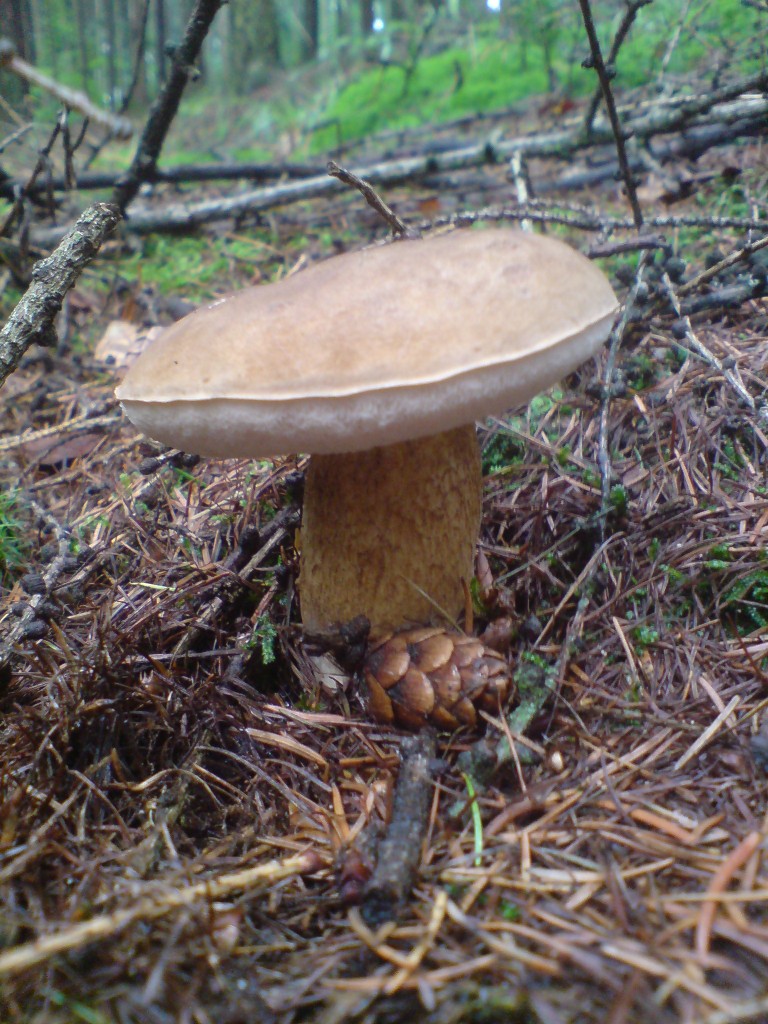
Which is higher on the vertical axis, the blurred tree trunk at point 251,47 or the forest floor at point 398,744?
the blurred tree trunk at point 251,47

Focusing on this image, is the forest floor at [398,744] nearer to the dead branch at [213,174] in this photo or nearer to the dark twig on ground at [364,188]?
the dark twig on ground at [364,188]

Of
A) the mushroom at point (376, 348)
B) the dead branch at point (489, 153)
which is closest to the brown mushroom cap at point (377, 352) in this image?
the mushroom at point (376, 348)

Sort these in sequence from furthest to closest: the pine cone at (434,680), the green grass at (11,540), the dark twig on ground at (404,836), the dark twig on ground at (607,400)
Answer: the green grass at (11,540)
the dark twig on ground at (607,400)
the pine cone at (434,680)
the dark twig on ground at (404,836)

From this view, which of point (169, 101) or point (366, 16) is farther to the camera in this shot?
point (366, 16)

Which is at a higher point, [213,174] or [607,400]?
[213,174]

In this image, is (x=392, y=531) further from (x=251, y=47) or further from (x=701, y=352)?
(x=251, y=47)

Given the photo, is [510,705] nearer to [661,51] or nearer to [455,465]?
[455,465]

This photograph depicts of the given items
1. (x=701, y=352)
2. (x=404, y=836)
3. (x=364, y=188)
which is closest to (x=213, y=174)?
(x=364, y=188)
